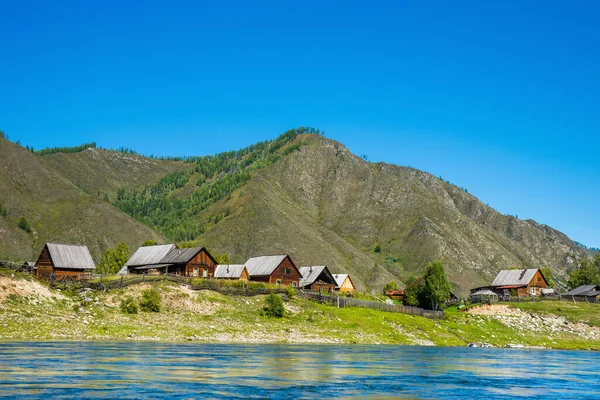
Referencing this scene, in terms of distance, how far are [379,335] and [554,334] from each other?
109 feet

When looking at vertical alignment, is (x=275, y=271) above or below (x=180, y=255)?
below

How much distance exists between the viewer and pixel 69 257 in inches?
3632

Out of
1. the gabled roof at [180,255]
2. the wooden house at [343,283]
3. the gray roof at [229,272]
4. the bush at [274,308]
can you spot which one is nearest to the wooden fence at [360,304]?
the bush at [274,308]

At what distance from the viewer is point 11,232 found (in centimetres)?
19588

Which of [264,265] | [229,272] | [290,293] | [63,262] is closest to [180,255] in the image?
[229,272]

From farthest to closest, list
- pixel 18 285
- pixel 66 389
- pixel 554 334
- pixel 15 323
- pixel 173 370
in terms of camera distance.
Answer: pixel 554 334
pixel 18 285
pixel 15 323
pixel 173 370
pixel 66 389

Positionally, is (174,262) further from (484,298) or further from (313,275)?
(484,298)

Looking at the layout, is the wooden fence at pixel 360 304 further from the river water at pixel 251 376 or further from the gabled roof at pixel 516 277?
the river water at pixel 251 376

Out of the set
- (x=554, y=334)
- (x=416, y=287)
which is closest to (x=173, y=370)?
(x=554, y=334)

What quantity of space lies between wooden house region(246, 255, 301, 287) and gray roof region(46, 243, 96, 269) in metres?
29.3

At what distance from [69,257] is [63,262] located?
146cm

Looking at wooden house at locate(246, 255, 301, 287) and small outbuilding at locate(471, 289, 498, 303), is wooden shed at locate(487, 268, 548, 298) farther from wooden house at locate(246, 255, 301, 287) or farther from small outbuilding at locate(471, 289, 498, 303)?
wooden house at locate(246, 255, 301, 287)

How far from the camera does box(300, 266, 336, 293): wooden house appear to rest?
118125mm

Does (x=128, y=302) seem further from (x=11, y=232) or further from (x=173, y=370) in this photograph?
(x=11, y=232)
